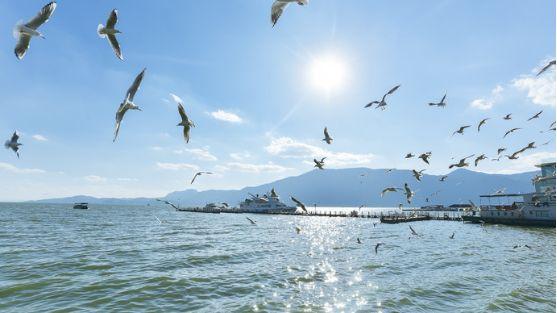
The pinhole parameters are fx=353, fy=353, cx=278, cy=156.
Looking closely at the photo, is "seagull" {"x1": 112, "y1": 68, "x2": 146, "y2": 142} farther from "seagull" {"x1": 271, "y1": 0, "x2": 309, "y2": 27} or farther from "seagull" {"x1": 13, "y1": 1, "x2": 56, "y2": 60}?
"seagull" {"x1": 271, "y1": 0, "x2": 309, "y2": 27}

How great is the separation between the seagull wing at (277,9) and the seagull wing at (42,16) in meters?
4.49

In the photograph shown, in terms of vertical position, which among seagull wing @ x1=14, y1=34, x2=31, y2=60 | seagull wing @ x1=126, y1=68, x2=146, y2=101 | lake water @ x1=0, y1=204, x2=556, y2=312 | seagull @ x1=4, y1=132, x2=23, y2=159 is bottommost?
lake water @ x1=0, y1=204, x2=556, y2=312

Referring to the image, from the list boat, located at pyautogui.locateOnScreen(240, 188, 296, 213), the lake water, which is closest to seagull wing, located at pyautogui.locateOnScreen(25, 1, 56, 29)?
the lake water

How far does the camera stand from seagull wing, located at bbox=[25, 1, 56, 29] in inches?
273

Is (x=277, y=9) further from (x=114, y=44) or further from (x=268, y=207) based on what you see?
(x=268, y=207)

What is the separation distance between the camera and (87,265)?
86.8 ft

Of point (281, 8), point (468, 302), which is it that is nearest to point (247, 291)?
point (468, 302)

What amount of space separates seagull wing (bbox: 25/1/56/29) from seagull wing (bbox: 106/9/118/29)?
0.99 metres

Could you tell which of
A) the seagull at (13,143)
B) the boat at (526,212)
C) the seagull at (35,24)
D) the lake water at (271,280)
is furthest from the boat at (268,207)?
the seagull at (35,24)

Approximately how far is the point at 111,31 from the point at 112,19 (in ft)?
0.80

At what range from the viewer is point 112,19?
7.41m

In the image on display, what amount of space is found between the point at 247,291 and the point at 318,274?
6.93m

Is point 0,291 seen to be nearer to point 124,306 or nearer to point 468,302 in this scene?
point 124,306

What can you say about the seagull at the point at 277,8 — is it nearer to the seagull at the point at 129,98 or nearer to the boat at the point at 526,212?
the seagull at the point at 129,98
